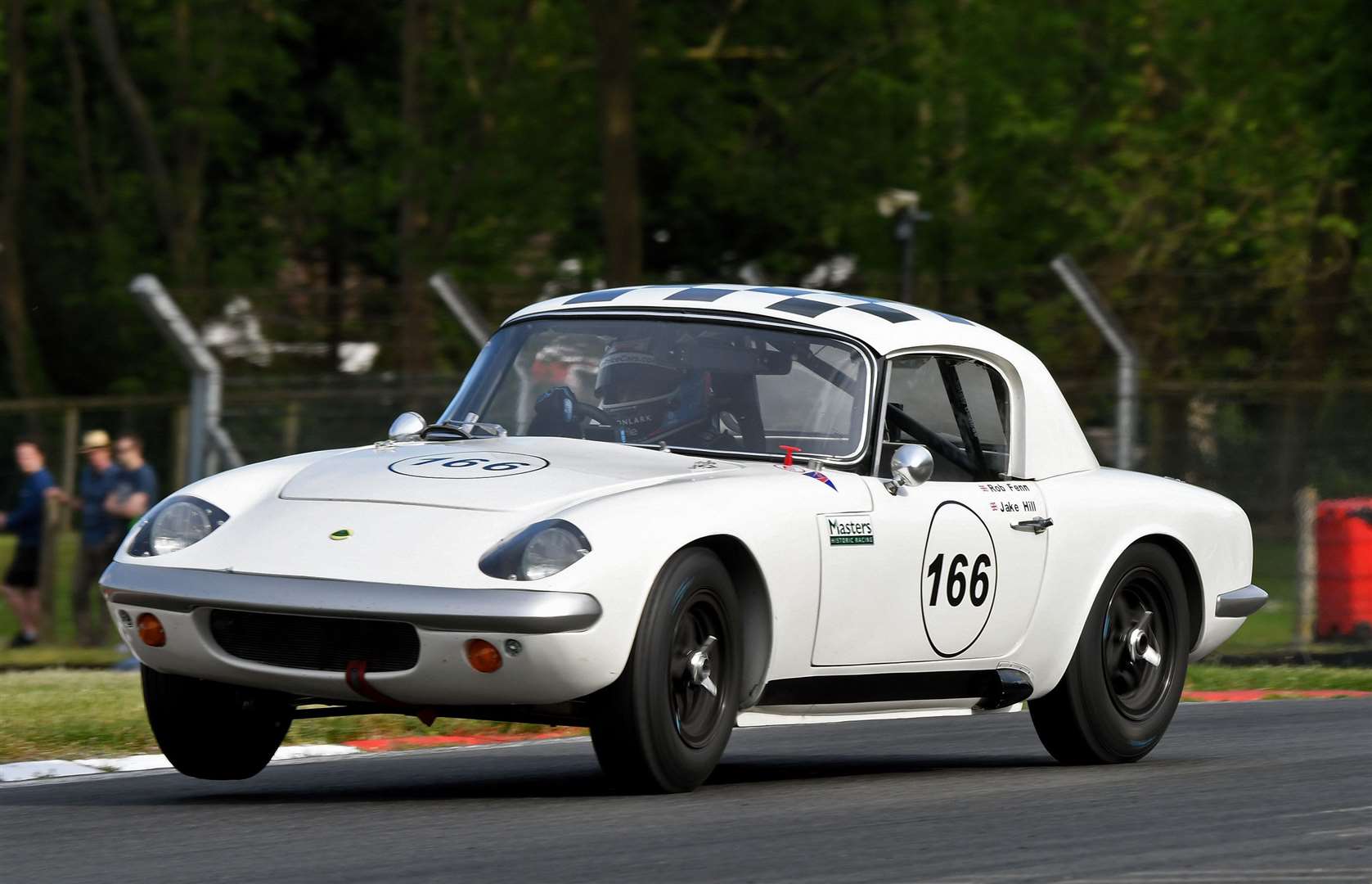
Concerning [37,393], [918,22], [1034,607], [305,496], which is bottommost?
[37,393]

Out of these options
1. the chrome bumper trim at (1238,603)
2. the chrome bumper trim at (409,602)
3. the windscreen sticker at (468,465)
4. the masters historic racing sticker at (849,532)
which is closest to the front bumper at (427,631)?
the chrome bumper trim at (409,602)

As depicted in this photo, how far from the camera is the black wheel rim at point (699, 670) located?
666cm

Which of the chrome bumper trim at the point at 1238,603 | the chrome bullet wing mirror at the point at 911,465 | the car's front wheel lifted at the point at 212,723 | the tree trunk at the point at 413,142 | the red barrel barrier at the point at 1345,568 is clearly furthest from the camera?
the tree trunk at the point at 413,142

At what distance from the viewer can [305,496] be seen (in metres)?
6.89

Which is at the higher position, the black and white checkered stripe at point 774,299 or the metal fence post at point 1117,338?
the black and white checkered stripe at point 774,299

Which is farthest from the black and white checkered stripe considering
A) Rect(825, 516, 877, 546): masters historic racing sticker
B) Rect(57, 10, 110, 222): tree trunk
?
Rect(57, 10, 110, 222): tree trunk

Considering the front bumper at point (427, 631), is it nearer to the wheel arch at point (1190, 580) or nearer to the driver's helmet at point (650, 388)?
the driver's helmet at point (650, 388)

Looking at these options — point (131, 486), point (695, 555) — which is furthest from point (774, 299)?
point (131, 486)

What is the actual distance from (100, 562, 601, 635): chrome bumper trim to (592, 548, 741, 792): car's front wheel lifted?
25cm

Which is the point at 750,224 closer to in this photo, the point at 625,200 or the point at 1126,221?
the point at 1126,221

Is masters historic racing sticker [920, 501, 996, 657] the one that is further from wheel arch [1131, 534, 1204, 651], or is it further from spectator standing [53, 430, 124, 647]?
spectator standing [53, 430, 124, 647]

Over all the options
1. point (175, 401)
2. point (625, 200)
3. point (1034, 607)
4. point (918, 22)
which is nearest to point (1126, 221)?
point (918, 22)

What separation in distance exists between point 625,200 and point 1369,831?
58.9 feet

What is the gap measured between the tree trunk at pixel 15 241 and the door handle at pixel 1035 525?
107 feet
